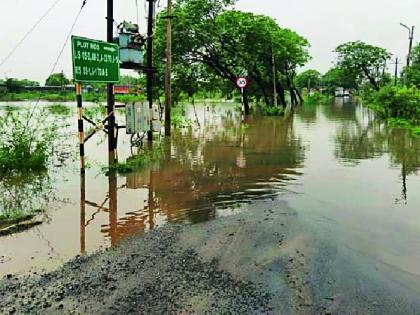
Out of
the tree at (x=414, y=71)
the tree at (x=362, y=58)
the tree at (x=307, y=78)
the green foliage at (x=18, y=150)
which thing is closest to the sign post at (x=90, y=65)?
the green foliage at (x=18, y=150)

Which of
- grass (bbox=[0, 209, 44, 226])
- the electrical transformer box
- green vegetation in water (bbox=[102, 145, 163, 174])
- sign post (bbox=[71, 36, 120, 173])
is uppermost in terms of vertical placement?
sign post (bbox=[71, 36, 120, 173])

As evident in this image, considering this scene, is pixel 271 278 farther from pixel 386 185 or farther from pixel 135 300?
pixel 386 185

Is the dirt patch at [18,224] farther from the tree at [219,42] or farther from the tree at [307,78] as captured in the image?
the tree at [307,78]

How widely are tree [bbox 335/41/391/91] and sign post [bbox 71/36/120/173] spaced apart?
58.9 meters

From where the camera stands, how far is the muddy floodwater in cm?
590

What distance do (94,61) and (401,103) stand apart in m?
21.8

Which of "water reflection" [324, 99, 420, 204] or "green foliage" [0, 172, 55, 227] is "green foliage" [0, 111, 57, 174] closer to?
"green foliage" [0, 172, 55, 227]

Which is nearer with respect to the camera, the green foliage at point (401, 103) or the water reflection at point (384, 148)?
the water reflection at point (384, 148)

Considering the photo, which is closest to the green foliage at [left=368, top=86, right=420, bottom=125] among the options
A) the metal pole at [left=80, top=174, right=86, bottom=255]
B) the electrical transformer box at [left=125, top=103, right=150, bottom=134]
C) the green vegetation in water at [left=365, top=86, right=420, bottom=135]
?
the green vegetation in water at [left=365, top=86, right=420, bottom=135]

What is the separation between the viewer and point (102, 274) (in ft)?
16.1

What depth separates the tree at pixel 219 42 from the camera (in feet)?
98.6

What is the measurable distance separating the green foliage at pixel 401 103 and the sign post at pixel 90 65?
1896 centimetres

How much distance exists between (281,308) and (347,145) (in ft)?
45.0

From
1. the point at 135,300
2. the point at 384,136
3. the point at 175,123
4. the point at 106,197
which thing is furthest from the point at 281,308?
the point at 175,123
